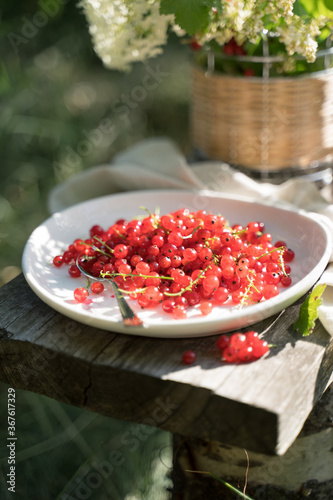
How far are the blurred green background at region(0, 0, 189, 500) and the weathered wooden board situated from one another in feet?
1.41

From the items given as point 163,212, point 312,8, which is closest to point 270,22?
point 312,8

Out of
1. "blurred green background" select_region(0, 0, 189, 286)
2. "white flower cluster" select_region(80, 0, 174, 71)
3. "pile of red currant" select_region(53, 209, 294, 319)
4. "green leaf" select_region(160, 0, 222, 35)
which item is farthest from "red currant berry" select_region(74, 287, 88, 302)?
"blurred green background" select_region(0, 0, 189, 286)

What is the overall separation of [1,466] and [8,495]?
0.20 feet

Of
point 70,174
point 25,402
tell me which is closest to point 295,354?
point 25,402

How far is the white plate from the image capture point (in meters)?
0.84

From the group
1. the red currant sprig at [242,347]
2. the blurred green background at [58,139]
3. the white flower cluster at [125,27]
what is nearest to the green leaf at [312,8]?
the white flower cluster at [125,27]

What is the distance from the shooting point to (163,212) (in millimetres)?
1257

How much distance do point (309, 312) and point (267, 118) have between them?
66cm

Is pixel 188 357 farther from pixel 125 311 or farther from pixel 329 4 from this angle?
pixel 329 4

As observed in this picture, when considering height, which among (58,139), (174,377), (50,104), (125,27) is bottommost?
(58,139)

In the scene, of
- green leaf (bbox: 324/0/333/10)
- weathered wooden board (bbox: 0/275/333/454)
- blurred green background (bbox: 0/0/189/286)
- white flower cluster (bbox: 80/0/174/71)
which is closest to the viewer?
weathered wooden board (bbox: 0/275/333/454)

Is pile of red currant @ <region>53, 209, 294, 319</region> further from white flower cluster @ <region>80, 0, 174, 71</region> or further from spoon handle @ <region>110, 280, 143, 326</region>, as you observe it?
white flower cluster @ <region>80, 0, 174, 71</region>

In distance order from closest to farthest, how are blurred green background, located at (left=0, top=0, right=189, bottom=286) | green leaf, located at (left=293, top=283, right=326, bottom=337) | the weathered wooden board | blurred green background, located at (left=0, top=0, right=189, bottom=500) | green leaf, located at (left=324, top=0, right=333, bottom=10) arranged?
the weathered wooden board → green leaf, located at (left=293, top=283, right=326, bottom=337) → green leaf, located at (left=324, top=0, right=333, bottom=10) → blurred green background, located at (left=0, top=0, right=189, bottom=500) → blurred green background, located at (left=0, top=0, right=189, bottom=286)

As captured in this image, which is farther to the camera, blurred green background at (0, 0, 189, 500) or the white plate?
blurred green background at (0, 0, 189, 500)
